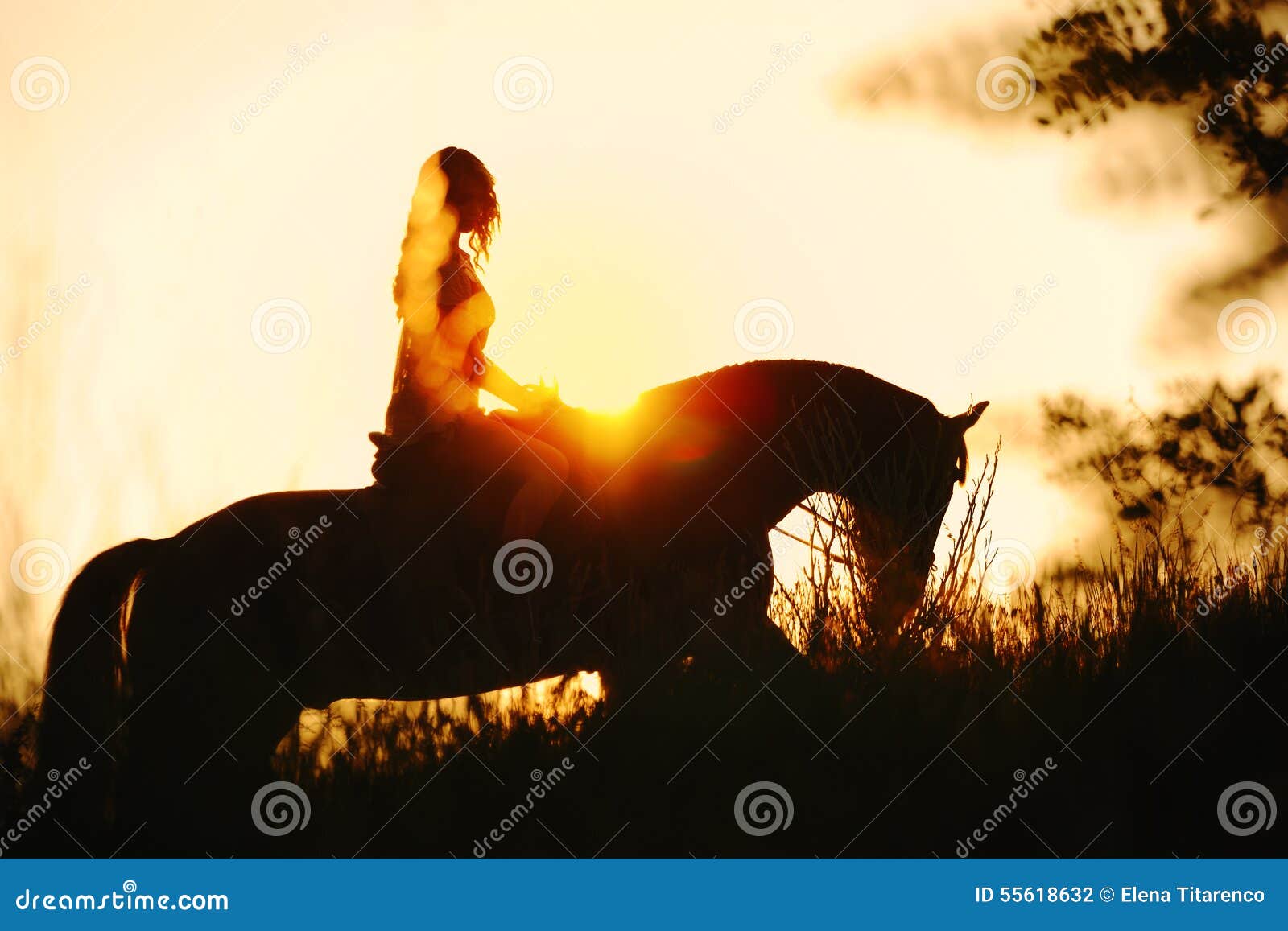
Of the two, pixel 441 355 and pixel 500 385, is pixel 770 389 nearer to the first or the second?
pixel 500 385

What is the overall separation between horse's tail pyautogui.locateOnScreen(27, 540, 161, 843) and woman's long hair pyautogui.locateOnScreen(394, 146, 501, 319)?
1844 millimetres

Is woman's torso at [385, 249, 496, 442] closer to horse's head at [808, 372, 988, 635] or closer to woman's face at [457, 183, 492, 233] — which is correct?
woman's face at [457, 183, 492, 233]

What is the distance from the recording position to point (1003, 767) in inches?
202

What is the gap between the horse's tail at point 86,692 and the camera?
5.61m

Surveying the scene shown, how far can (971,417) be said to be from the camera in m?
6.86

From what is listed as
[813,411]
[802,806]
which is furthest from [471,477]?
[802,806]

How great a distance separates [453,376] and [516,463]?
Result: 51cm

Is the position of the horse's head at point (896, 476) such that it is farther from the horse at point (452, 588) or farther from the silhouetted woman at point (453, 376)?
the silhouetted woman at point (453, 376)

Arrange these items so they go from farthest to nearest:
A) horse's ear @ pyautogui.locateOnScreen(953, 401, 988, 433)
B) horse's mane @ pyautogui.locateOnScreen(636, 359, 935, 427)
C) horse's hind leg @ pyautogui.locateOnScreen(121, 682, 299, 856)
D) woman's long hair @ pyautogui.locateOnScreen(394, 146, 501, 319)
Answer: horse's ear @ pyautogui.locateOnScreen(953, 401, 988, 433) < horse's mane @ pyautogui.locateOnScreen(636, 359, 935, 427) < woman's long hair @ pyautogui.locateOnScreen(394, 146, 501, 319) < horse's hind leg @ pyautogui.locateOnScreen(121, 682, 299, 856)

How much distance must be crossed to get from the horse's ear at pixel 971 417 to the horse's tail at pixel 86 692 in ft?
13.5

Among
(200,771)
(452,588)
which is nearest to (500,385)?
(452,588)

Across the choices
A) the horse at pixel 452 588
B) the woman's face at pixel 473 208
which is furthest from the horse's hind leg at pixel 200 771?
the woman's face at pixel 473 208

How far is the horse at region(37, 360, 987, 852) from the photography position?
5.89 meters

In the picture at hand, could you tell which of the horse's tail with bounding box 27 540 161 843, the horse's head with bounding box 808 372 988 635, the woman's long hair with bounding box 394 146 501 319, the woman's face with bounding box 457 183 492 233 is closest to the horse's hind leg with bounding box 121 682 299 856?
the horse's tail with bounding box 27 540 161 843
